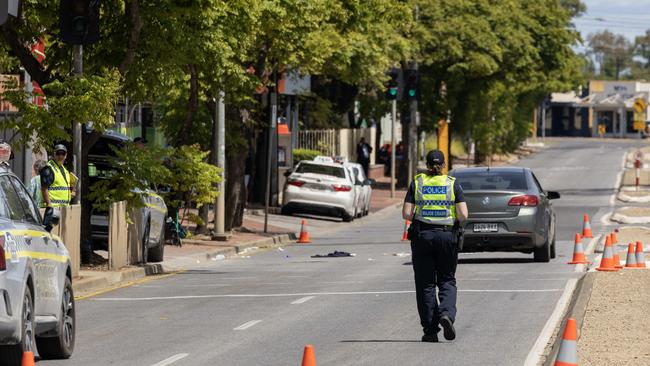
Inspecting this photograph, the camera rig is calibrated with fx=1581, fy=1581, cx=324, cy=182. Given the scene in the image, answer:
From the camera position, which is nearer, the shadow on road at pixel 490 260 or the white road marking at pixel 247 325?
the white road marking at pixel 247 325

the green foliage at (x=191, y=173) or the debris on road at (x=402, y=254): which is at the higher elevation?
the green foliage at (x=191, y=173)

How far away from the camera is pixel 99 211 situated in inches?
995

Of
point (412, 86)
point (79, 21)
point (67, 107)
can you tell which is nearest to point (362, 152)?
point (412, 86)

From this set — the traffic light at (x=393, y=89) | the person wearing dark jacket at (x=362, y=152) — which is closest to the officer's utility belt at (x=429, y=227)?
the traffic light at (x=393, y=89)

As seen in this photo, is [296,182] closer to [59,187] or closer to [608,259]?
[608,259]

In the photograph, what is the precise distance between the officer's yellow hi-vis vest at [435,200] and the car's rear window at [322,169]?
94.5 feet

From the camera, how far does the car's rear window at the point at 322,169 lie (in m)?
43.9

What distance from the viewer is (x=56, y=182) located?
21797 millimetres

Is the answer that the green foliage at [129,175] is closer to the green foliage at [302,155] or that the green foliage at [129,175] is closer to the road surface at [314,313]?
the road surface at [314,313]

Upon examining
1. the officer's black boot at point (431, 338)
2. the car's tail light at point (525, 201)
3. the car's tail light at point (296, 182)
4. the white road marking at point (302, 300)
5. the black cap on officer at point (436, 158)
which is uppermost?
the black cap on officer at point (436, 158)

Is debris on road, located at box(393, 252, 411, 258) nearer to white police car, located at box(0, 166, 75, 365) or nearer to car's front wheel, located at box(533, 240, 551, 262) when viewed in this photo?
car's front wheel, located at box(533, 240, 551, 262)

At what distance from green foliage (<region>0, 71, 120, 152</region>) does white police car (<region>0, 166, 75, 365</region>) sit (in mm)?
8365

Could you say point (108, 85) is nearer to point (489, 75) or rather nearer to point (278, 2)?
point (278, 2)

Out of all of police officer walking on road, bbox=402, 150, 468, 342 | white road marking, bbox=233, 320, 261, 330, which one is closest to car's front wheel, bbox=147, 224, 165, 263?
white road marking, bbox=233, 320, 261, 330
